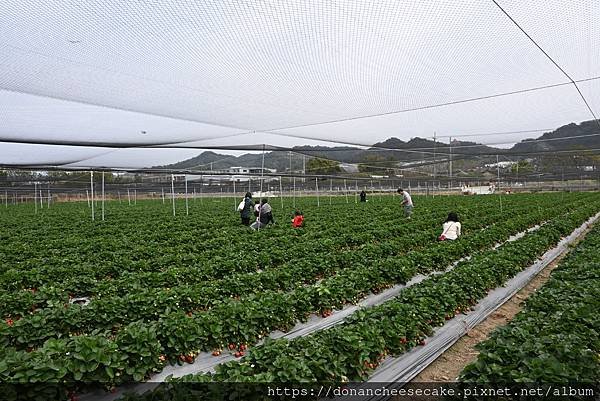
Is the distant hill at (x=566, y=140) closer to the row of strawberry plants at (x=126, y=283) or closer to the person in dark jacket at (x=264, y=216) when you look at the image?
the person in dark jacket at (x=264, y=216)

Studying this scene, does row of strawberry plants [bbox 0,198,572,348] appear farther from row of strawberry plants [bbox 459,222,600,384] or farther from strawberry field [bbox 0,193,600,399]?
row of strawberry plants [bbox 459,222,600,384]

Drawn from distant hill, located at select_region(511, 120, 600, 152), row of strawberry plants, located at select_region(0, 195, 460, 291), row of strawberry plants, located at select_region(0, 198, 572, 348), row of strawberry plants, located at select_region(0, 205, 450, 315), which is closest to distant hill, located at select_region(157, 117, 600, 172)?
distant hill, located at select_region(511, 120, 600, 152)

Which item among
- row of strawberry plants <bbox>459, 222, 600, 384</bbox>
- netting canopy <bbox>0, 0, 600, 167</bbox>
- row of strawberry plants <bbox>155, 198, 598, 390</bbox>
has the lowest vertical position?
row of strawberry plants <bbox>155, 198, 598, 390</bbox>

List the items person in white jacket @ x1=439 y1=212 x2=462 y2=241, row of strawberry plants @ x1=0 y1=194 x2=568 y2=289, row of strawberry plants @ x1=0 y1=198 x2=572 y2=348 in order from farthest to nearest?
person in white jacket @ x1=439 y1=212 x2=462 y2=241 < row of strawberry plants @ x1=0 y1=194 x2=568 y2=289 < row of strawberry plants @ x1=0 y1=198 x2=572 y2=348

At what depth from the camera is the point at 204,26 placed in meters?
6.48

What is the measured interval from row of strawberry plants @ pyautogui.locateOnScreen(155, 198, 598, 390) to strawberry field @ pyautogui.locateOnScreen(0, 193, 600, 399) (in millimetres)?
16

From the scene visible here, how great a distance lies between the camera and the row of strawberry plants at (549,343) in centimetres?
361

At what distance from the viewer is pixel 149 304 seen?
611 cm

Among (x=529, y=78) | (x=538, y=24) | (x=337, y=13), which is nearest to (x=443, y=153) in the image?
(x=529, y=78)

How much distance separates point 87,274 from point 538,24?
9.33 meters

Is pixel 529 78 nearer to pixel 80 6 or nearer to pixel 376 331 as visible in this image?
pixel 376 331

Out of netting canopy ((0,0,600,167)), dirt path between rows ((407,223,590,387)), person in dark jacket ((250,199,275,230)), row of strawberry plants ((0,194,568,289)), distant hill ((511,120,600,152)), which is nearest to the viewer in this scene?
dirt path between rows ((407,223,590,387))

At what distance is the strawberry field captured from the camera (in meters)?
4.16

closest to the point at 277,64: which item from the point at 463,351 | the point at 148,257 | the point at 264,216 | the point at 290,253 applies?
the point at 290,253
